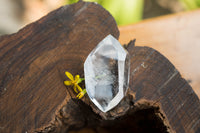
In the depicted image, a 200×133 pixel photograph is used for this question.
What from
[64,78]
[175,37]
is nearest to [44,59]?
[64,78]

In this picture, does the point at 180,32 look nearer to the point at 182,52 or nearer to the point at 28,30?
the point at 182,52

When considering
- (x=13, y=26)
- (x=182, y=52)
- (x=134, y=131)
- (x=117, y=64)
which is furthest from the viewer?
(x=13, y=26)

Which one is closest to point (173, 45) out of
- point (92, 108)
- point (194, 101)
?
point (194, 101)

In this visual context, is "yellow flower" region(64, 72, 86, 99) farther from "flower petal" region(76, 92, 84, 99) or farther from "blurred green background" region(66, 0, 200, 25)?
"blurred green background" region(66, 0, 200, 25)

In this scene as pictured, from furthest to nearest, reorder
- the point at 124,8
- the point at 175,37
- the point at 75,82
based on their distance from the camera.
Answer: the point at 124,8 < the point at 175,37 < the point at 75,82

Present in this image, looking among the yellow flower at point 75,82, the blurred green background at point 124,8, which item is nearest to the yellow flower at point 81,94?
the yellow flower at point 75,82

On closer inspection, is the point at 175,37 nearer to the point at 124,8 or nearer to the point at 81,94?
the point at 124,8

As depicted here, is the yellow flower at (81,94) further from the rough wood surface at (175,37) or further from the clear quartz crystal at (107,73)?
the rough wood surface at (175,37)
